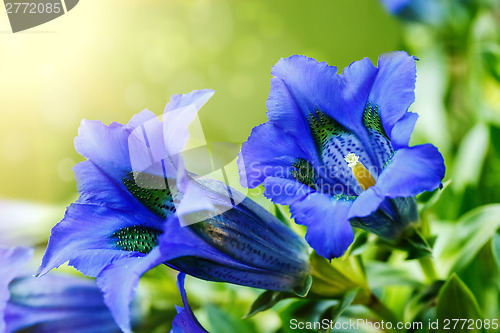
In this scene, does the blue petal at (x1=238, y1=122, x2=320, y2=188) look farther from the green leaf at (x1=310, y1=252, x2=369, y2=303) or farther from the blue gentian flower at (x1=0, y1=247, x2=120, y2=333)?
the blue gentian flower at (x1=0, y1=247, x2=120, y2=333)

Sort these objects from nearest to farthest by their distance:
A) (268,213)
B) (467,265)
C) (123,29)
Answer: (268,213)
(467,265)
(123,29)

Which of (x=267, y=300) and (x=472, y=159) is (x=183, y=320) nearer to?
(x=267, y=300)

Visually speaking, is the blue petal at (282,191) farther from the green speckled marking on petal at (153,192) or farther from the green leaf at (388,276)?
the green leaf at (388,276)

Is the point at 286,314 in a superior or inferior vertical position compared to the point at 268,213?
inferior

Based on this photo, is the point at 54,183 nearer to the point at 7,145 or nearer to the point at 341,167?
the point at 7,145

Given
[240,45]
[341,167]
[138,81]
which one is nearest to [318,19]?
[240,45]

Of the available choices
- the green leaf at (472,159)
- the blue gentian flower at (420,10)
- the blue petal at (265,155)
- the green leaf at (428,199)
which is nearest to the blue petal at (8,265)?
the blue petal at (265,155)
